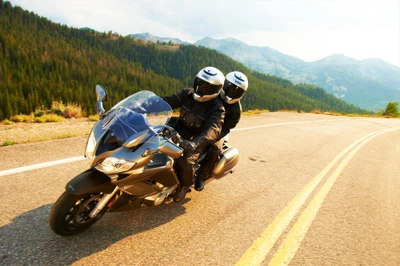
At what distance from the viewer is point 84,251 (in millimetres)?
2756

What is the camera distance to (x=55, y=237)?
2.89 metres

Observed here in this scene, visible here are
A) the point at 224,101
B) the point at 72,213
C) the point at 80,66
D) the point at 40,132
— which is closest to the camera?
the point at 72,213

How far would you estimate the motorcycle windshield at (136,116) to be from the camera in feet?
9.47

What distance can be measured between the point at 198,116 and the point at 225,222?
159 cm

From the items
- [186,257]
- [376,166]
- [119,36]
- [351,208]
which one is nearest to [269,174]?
[351,208]

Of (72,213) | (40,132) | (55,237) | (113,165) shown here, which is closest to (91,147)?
(113,165)

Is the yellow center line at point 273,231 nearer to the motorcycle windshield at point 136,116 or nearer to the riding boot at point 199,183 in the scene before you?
the riding boot at point 199,183

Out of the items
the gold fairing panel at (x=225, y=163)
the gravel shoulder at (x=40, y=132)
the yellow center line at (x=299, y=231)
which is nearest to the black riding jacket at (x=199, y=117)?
the gold fairing panel at (x=225, y=163)

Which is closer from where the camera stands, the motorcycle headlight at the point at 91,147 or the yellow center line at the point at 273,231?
the motorcycle headlight at the point at 91,147

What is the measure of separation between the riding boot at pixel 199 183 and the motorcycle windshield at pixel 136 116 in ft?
4.13

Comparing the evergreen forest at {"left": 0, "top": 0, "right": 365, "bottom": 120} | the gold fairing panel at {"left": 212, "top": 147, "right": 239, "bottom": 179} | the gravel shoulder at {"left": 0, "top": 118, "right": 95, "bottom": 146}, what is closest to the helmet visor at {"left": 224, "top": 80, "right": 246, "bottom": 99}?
the gold fairing panel at {"left": 212, "top": 147, "right": 239, "bottom": 179}

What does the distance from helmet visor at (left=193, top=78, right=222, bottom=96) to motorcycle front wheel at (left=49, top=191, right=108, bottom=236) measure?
196 centimetres

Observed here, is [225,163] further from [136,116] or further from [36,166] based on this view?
[36,166]

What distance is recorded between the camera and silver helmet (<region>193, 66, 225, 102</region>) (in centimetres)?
381
